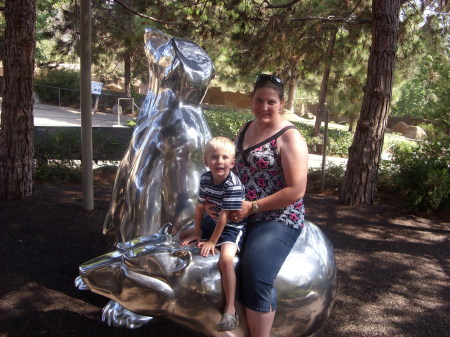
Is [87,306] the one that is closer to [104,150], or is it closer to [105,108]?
[104,150]

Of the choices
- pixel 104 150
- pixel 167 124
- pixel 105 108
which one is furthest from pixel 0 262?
pixel 105 108

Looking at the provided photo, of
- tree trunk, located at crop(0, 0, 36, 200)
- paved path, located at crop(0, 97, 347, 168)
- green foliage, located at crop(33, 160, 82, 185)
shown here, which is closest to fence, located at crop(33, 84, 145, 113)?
paved path, located at crop(0, 97, 347, 168)

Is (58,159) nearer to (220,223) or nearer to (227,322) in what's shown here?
(220,223)

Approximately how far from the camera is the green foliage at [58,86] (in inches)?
992

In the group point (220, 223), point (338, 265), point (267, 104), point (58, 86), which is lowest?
point (338, 265)

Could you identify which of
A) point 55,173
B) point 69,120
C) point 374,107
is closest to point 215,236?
point 374,107

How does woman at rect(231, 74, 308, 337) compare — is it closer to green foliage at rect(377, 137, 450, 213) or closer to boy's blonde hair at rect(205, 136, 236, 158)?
boy's blonde hair at rect(205, 136, 236, 158)

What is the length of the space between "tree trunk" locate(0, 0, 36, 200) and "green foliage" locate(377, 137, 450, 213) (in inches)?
234

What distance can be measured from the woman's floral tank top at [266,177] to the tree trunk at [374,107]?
15.7ft

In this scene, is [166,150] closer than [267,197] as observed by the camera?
No

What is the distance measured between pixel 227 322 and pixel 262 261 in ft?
1.13

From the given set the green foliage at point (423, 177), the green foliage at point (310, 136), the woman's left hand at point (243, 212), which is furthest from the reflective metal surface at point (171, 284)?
the green foliage at point (310, 136)

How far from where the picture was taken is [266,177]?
88.7 inches

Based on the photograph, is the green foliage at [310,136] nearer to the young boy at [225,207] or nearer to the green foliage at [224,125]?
the green foliage at [224,125]
